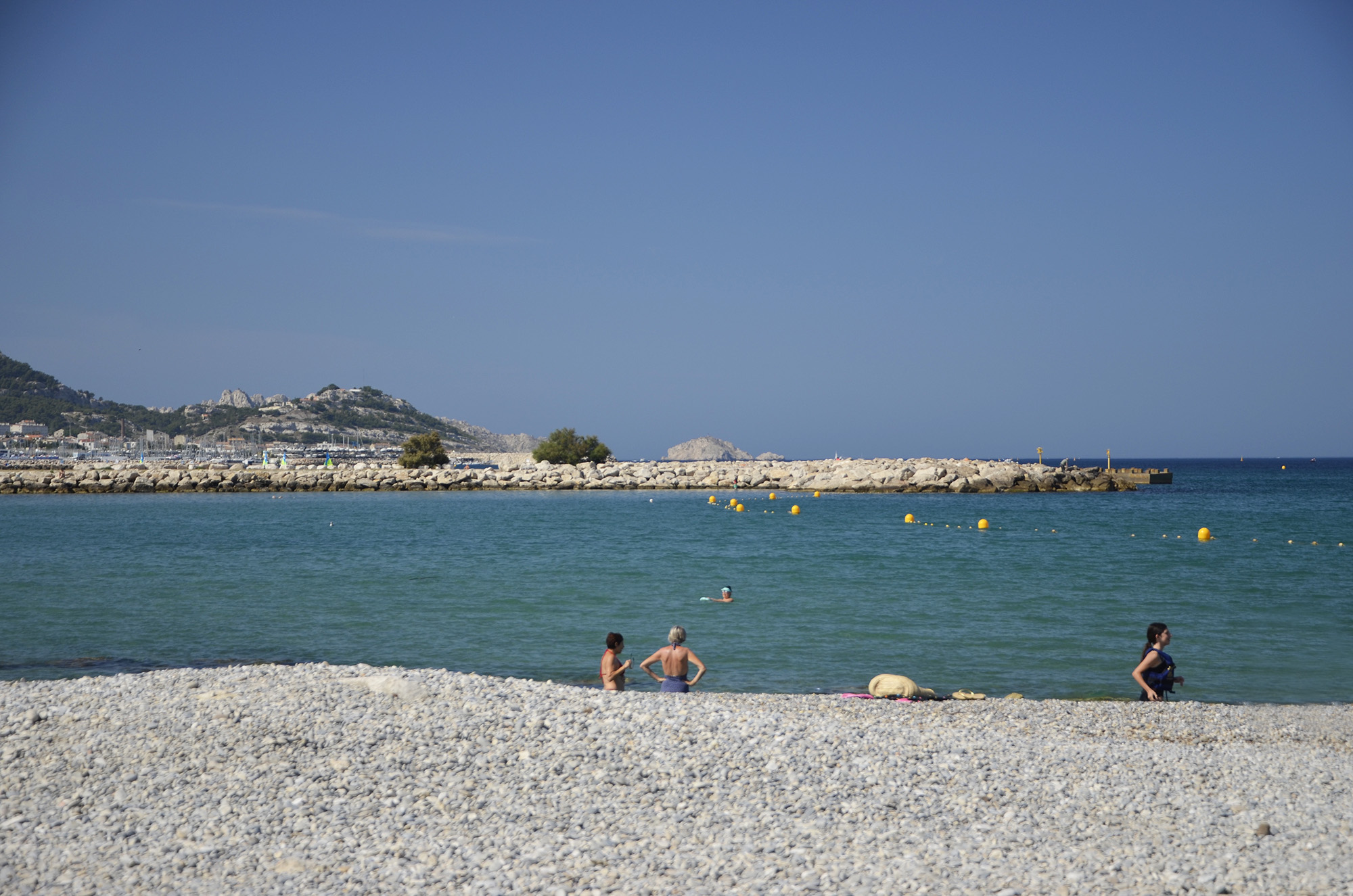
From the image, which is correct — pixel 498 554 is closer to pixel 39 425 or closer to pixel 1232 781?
pixel 1232 781

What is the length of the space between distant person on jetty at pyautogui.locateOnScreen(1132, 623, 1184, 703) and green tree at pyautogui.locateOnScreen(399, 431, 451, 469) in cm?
6288

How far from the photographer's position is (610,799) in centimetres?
698

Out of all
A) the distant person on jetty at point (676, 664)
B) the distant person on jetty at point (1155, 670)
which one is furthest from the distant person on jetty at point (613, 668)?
the distant person on jetty at point (1155, 670)

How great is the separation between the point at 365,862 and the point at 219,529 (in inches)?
1339

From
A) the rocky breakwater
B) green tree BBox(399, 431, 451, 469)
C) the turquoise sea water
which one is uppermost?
green tree BBox(399, 431, 451, 469)

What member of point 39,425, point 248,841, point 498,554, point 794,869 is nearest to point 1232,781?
point 794,869

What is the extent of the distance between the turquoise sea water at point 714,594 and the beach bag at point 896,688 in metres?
0.71

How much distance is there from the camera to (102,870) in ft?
18.9

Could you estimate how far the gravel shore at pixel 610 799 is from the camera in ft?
19.0

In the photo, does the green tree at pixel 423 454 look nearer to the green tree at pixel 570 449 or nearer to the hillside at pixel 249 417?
the green tree at pixel 570 449

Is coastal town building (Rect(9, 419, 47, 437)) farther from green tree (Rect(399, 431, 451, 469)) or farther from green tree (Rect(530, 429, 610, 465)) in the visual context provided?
green tree (Rect(530, 429, 610, 465))

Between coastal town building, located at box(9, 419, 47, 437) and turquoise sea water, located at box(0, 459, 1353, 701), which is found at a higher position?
coastal town building, located at box(9, 419, 47, 437)

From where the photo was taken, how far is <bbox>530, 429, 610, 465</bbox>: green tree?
7250 centimetres

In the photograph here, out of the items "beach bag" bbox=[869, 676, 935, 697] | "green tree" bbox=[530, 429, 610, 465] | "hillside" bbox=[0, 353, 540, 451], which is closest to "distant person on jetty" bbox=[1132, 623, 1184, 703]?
"beach bag" bbox=[869, 676, 935, 697]
